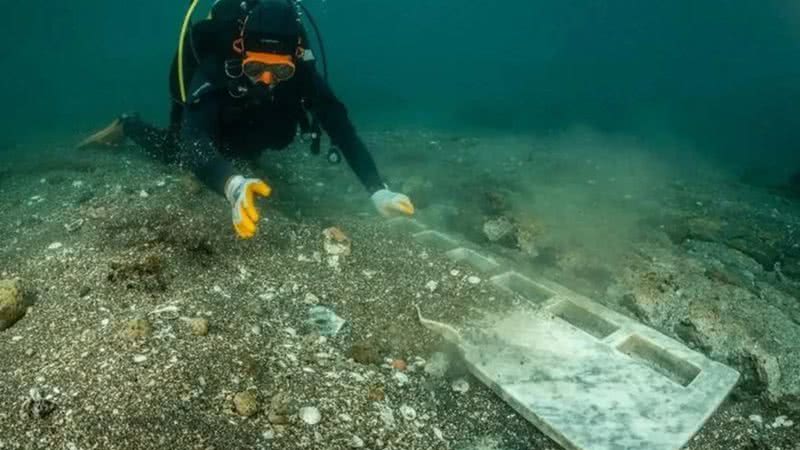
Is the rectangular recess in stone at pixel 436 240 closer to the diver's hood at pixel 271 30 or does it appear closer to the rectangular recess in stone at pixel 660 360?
the rectangular recess in stone at pixel 660 360

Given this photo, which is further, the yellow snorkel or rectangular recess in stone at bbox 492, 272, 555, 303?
the yellow snorkel

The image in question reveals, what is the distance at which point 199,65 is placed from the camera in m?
4.74

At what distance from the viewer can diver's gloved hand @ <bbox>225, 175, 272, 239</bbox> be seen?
373 cm

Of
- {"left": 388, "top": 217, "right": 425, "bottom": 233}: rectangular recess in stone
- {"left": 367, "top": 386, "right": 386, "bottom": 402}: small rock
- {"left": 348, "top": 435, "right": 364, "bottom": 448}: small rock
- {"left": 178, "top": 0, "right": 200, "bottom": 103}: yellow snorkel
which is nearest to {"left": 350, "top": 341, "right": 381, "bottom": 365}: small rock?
{"left": 367, "top": 386, "right": 386, "bottom": 402}: small rock

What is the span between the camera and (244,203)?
3.78 m

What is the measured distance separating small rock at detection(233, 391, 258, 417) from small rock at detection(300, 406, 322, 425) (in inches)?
9.9

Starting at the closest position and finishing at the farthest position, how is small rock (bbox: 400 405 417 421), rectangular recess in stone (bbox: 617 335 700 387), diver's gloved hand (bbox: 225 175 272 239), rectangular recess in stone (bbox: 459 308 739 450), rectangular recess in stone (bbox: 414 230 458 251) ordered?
rectangular recess in stone (bbox: 459 308 739 450) → small rock (bbox: 400 405 417 421) → rectangular recess in stone (bbox: 617 335 700 387) → diver's gloved hand (bbox: 225 175 272 239) → rectangular recess in stone (bbox: 414 230 458 251)

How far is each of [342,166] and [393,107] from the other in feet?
70.3

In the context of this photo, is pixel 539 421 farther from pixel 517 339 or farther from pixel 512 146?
pixel 512 146

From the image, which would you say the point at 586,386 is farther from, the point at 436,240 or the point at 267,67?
the point at 267,67

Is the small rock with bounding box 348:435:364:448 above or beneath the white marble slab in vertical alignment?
beneath

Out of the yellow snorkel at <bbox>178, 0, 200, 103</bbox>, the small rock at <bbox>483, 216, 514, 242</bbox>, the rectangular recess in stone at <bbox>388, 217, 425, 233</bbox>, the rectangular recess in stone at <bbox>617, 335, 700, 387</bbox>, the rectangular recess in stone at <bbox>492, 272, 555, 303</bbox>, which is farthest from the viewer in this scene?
the small rock at <bbox>483, 216, 514, 242</bbox>

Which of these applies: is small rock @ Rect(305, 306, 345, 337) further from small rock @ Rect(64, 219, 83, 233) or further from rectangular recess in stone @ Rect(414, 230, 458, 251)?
small rock @ Rect(64, 219, 83, 233)

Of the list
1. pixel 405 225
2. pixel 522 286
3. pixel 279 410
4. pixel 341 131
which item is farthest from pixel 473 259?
pixel 279 410
